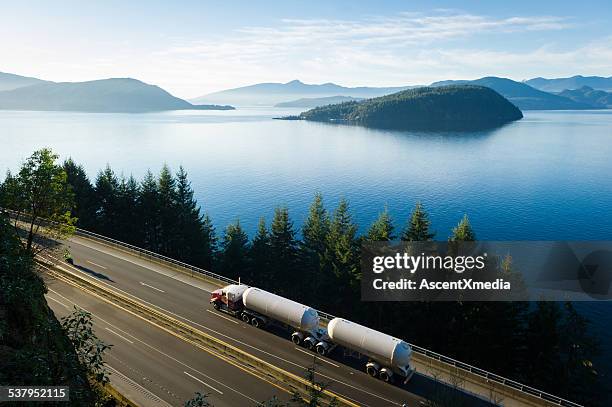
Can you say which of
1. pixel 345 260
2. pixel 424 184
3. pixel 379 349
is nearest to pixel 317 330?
pixel 379 349

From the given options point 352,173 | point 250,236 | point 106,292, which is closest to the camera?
point 106,292

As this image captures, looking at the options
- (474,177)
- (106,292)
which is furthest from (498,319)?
(474,177)

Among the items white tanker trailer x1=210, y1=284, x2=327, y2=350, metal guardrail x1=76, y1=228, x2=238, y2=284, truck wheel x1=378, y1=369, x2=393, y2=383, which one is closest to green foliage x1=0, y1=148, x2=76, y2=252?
metal guardrail x1=76, y1=228, x2=238, y2=284

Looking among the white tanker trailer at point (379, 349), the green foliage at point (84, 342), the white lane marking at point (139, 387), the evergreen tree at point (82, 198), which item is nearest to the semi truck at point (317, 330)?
the white tanker trailer at point (379, 349)

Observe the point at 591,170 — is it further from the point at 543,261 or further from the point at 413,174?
the point at 543,261

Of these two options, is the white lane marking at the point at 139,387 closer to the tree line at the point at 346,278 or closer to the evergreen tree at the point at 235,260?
the tree line at the point at 346,278

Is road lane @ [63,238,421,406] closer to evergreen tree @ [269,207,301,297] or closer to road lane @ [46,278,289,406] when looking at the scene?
road lane @ [46,278,289,406]
